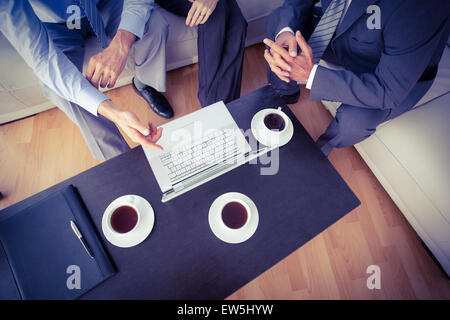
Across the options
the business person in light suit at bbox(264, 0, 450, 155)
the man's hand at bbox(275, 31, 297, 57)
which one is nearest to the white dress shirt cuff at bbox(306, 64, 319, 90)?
the business person in light suit at bbox(264, 0, 450, 155)

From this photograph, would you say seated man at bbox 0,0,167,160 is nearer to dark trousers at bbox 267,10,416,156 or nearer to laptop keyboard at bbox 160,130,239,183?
laptop keyboard at bbox 160,130,239,183

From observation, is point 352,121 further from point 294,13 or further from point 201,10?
point 201,10

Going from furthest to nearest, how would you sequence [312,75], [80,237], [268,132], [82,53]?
[82,53], [312,75], [268,132], [80,237]

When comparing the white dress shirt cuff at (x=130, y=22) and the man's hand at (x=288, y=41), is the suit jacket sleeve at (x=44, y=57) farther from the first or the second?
the man's hand at (x=288, y=41)

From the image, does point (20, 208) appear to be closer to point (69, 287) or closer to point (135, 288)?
point (69, 287)

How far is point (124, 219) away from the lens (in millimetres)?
742

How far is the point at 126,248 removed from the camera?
2.45ft

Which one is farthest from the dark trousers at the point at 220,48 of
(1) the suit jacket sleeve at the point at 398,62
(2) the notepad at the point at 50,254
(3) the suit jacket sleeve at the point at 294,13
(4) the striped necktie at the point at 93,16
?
(2) the notepad at the point at 50,254

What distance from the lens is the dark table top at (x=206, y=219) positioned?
2.34ft

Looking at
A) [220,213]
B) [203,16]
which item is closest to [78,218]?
[220,213]

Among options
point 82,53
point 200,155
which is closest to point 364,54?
point 200,155

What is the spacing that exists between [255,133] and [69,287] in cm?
79

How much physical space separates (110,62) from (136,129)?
459 mm

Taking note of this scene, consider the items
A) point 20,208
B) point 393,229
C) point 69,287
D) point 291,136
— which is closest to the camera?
point 69,287
